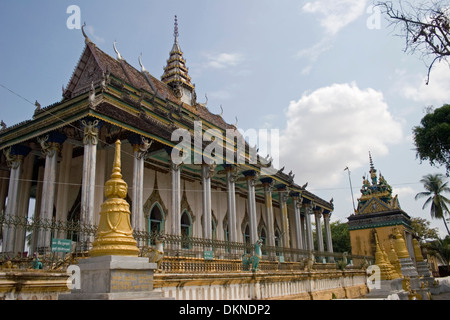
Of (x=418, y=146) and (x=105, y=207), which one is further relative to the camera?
(x=418, y=146)

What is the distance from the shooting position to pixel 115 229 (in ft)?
16.8

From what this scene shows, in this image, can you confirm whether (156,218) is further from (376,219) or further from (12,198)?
(376,219)

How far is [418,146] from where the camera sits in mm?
23359

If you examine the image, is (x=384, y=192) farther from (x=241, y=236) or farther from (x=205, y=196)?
(x=205, y=196)

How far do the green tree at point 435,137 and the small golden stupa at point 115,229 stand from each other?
830 inches

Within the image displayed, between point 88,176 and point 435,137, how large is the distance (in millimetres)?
19188

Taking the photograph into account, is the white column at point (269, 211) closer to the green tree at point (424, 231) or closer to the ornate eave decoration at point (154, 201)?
the ornate eave decoration at point (154, 201)

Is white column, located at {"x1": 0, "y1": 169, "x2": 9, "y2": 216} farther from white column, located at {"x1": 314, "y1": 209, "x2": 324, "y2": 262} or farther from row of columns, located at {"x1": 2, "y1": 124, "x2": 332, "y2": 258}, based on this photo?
white column, located at {"x1": 314, "y1": 209, "x2": 324, "y2": 262}

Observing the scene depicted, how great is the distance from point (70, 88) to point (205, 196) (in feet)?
30.7

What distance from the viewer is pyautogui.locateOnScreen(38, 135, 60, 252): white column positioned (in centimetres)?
1268

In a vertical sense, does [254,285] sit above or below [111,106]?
below

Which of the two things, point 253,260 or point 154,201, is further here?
point 154,201

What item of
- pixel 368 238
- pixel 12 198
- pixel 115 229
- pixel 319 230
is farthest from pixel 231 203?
pixel 368 238
